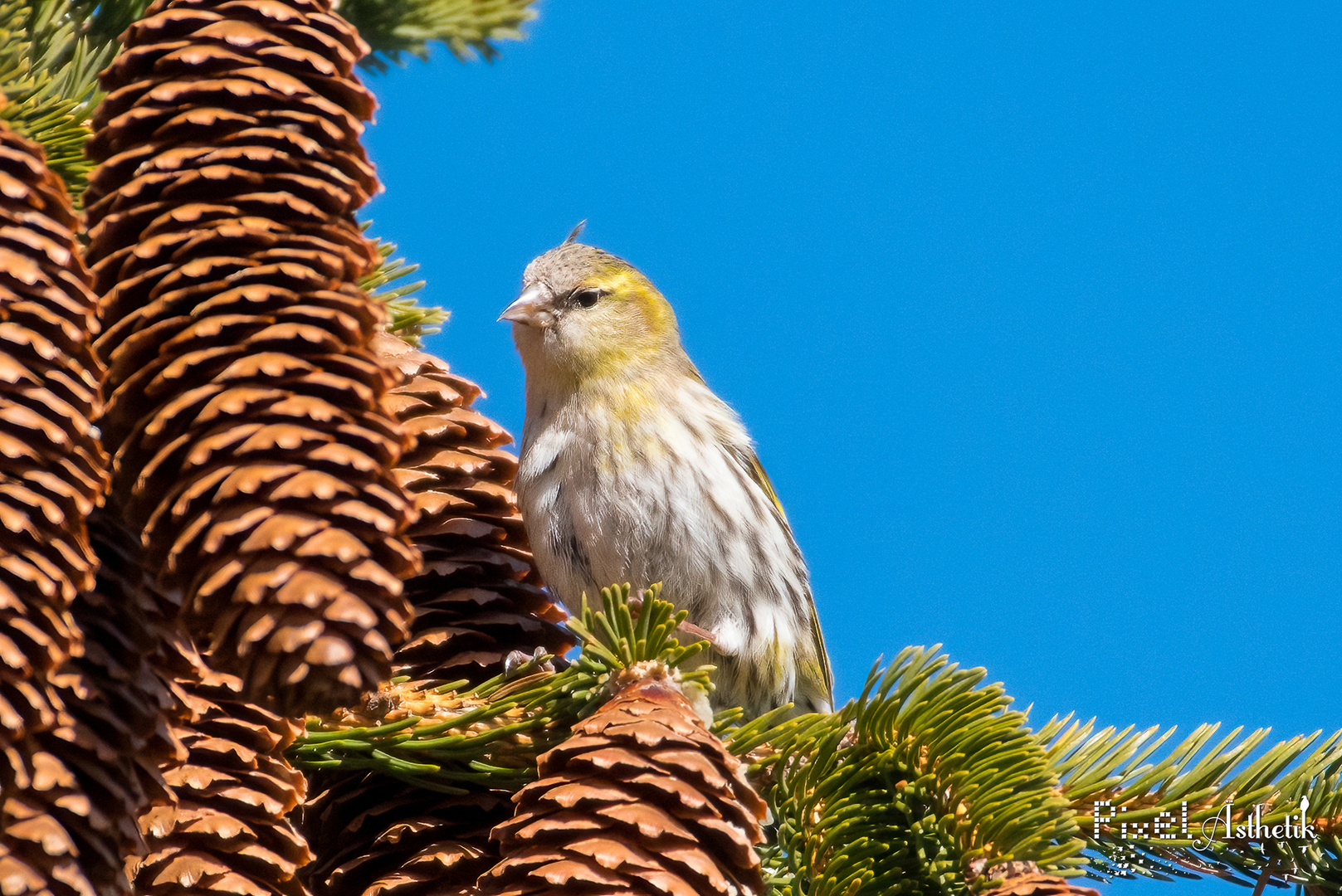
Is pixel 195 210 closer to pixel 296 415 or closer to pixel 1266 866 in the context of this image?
pixel 296 415

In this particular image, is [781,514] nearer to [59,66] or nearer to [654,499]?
[654,499]

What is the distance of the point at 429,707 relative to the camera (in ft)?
5.36

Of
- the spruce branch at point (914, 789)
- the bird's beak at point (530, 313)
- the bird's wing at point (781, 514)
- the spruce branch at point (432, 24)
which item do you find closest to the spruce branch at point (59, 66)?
the spruce branch at point (432, 24)

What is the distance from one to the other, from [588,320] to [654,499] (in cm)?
Result: 68

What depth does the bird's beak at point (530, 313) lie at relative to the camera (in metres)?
3.42

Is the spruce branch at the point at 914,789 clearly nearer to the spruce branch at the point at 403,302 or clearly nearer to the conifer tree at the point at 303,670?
the conifer tree at the point at 303,670

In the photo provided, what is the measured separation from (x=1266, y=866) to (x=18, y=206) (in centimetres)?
158

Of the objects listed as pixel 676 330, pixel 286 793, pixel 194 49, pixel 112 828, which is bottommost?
pixel 112 828

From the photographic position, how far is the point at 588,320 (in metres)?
3.44

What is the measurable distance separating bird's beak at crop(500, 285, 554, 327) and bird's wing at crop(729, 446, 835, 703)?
595mm

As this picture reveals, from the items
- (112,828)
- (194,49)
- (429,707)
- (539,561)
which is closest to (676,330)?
(539,561)

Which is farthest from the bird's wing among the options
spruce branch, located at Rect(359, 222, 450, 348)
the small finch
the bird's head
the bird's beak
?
spruce branch, located at Rect(359, 222, 450, 348)

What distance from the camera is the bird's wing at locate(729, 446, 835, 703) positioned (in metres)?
3.31

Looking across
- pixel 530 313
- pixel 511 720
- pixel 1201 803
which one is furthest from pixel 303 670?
pixel 530 313
